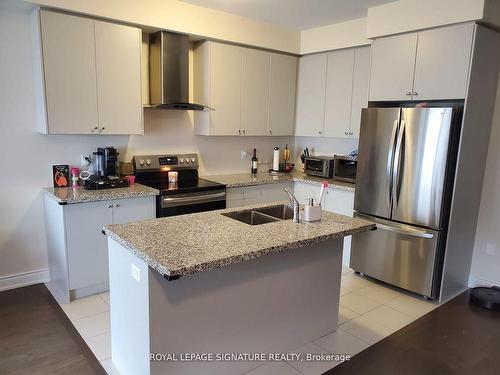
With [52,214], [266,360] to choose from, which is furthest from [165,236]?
[52,214]

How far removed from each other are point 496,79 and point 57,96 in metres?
3.89

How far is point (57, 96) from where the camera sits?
3.10 metres

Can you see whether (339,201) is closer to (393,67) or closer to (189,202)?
(393,67)

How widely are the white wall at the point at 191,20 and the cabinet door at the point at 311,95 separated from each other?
27 cm

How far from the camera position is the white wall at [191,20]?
3.14m

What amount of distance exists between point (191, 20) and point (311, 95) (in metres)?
1.74

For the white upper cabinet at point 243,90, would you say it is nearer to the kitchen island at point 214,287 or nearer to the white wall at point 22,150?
the white wall at point 22,150

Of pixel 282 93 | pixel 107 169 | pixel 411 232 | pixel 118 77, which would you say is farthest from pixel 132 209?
pixel 411 232

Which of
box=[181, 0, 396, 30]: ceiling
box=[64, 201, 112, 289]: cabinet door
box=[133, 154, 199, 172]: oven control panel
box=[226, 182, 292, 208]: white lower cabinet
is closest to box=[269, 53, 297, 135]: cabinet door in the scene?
box=[181, 0, 396, 30]: ceiling

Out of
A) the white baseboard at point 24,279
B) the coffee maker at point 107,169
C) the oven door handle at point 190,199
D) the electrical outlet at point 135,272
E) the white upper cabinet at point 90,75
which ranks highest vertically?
the white upper cabinet at point 90,75

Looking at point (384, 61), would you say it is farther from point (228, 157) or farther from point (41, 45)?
point (41, 45)

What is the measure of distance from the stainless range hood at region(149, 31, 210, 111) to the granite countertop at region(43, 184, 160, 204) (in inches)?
35.3

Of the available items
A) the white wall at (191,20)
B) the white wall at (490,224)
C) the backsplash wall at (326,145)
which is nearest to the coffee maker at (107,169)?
the white wall at (191,20)

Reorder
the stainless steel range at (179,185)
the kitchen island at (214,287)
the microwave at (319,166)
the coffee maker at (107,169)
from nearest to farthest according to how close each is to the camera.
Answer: the kitchen island at (214,287) < the coffee maker at (107,169) < the stainless steel range at (179,185) < the microwave at (319,166)
